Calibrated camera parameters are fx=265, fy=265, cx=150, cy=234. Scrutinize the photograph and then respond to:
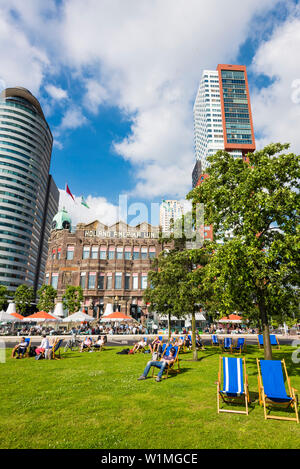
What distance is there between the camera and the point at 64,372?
1133 cm

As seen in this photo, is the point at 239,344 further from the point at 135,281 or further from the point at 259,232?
the point at 135,281

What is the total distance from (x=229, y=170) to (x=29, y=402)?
35.8 ft

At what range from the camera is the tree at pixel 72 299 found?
148 ft

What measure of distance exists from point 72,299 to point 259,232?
4092 cm

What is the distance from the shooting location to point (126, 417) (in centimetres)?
605

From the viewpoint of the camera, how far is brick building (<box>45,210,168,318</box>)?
54188 millimetres

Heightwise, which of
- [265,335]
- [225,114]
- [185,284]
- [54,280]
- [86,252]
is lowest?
[265,335]

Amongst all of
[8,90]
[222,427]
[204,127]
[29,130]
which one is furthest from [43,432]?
[204,127]

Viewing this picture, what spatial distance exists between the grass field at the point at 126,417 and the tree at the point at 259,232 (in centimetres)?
308

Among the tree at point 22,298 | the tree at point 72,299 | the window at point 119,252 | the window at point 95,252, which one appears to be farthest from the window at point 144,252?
the tree at point 22,298

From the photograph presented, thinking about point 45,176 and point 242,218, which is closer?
point 242,218

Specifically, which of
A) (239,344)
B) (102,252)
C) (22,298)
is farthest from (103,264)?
(239,344)

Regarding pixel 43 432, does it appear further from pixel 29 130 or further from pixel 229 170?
pixel 29 130
